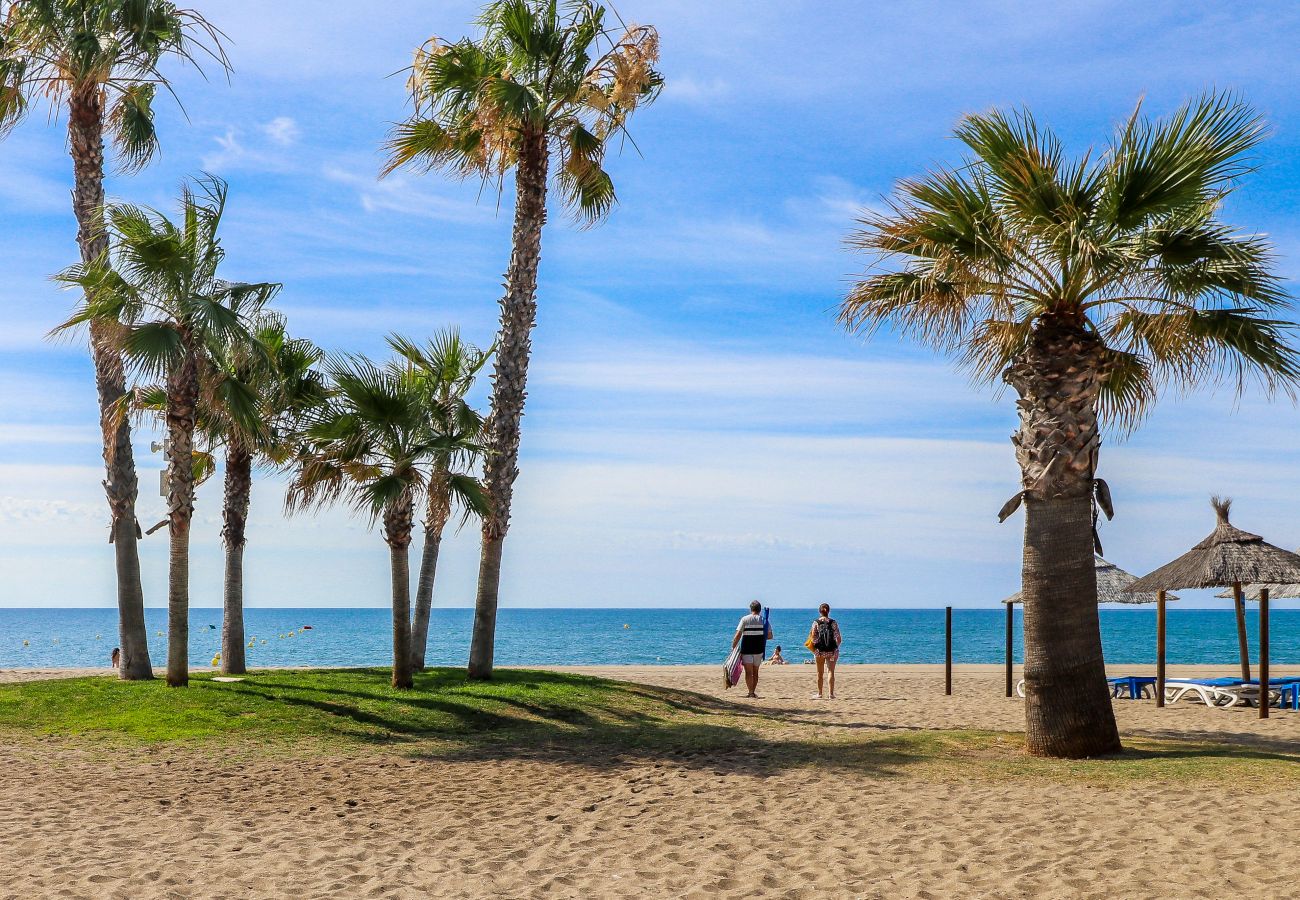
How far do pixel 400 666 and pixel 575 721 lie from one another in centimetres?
324

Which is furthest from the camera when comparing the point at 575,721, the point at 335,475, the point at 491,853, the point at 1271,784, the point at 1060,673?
the point at 335,475

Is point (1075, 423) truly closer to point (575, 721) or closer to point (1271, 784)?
point (1271, 784)

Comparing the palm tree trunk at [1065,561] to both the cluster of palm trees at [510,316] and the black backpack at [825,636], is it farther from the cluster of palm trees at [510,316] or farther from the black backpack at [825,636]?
the black backpack at [825,636]

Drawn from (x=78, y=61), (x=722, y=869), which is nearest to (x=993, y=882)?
(x=722, y=869)

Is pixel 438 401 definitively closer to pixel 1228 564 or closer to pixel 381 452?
pixel 381 452

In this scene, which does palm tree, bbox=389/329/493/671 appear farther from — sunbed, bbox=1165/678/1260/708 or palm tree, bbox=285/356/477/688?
sunbed, bbox=1165/678/1260/708

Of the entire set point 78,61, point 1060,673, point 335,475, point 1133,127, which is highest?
point 78,61

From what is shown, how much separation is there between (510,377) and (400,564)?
3386mm

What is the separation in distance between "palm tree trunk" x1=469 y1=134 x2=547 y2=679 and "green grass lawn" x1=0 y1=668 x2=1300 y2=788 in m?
1.43

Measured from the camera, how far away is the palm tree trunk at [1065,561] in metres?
10.9

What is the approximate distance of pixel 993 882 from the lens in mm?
6648

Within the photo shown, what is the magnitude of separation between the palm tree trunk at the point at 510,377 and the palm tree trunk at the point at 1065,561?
28.7ft

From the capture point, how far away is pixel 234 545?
63.4 feet

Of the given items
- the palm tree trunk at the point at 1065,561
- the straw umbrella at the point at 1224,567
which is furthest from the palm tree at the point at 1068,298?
the straw umbrella at the point at 1224,567
